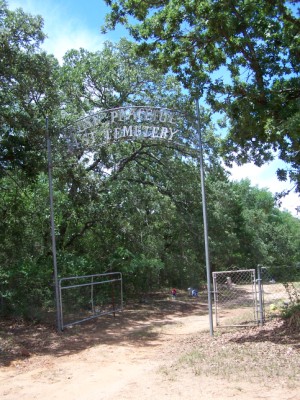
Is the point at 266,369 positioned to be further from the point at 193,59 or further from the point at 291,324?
the point at 193,59

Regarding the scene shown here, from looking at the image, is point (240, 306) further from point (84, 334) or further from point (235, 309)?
point (84, 334)

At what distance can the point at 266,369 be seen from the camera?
6.46 meters

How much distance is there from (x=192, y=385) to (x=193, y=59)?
687cm

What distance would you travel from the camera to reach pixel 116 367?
752 cm

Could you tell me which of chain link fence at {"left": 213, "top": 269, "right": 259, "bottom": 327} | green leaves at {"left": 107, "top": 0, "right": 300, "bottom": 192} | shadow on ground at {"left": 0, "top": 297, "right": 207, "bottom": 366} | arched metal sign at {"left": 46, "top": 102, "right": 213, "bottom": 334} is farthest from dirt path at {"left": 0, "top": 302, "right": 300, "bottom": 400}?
green leaves at {"left": 107, "top": 0, "right": 300, "bottom": 192}

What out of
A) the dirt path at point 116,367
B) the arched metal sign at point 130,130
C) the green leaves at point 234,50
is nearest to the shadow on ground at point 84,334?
the dirt path at point 116,367

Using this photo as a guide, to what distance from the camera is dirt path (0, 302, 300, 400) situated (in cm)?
577

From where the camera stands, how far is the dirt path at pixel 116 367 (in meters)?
5.77

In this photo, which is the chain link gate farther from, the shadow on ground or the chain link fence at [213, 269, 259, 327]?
the shadow on ground

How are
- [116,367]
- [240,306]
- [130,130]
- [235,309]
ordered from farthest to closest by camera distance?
[240,306], [235,309], [130,130], [116,367]

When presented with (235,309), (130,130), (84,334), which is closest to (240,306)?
(235,309)

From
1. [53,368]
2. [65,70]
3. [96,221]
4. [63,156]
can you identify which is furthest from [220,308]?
[65,70]

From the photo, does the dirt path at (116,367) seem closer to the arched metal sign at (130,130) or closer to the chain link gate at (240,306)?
the chain link gate at (240,306)

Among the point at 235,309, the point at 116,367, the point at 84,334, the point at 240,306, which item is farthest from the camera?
the point at 240,306
